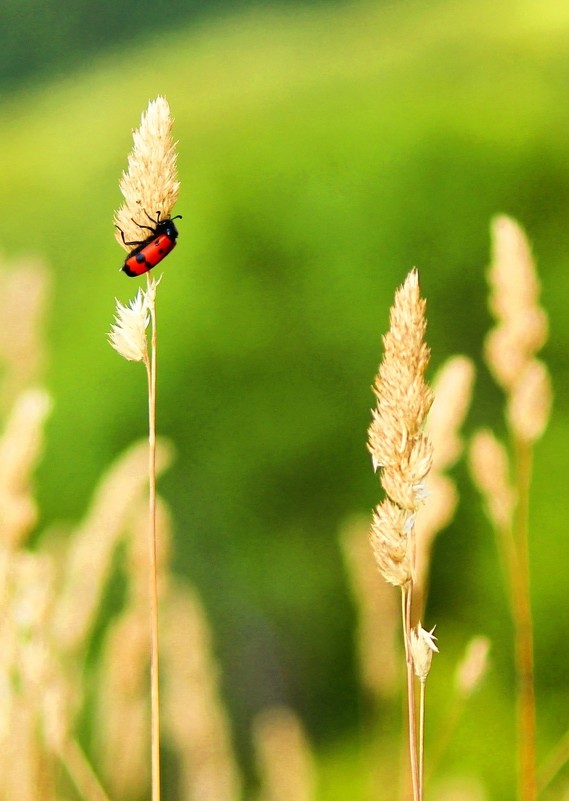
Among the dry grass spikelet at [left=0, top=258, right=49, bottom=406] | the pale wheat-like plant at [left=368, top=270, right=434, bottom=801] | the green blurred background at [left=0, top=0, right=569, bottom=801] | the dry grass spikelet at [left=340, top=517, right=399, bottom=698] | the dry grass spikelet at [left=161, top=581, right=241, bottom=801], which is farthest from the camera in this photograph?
the green blurred background at [left=0, top=0, right=569, bottom=801]

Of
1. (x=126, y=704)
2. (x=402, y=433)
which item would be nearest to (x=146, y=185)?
(x=402, y=433)

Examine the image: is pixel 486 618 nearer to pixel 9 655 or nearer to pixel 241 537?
pixel 241 537

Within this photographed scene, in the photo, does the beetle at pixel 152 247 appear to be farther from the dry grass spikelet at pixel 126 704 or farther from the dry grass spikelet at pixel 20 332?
the dry grass spikelet at pixel 20 332

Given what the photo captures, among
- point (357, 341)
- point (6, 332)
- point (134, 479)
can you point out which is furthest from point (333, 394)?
point (134, 479)

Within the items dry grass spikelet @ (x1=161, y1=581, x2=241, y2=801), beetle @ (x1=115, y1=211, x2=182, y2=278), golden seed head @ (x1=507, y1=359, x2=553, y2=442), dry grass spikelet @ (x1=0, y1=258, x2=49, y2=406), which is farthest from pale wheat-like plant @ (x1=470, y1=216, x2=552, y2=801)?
dry grass spikelet @ (x1=0, y1=258, x2=49, y2=406)

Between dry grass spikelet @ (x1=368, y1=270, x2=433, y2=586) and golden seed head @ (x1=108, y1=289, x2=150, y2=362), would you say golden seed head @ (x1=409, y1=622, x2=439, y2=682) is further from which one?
golden seed head @ (x1=108, y1=289, x2=150, y2=362)

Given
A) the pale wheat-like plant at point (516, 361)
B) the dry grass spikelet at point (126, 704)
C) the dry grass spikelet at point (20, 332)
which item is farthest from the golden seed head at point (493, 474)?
the dry grass spikelet at point (20, 332)

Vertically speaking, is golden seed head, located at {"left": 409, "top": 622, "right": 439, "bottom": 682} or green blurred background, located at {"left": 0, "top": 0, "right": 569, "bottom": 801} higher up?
green blurred background, located at {"left": 0, "top": 0, "right": 569, "bottom": 801}
